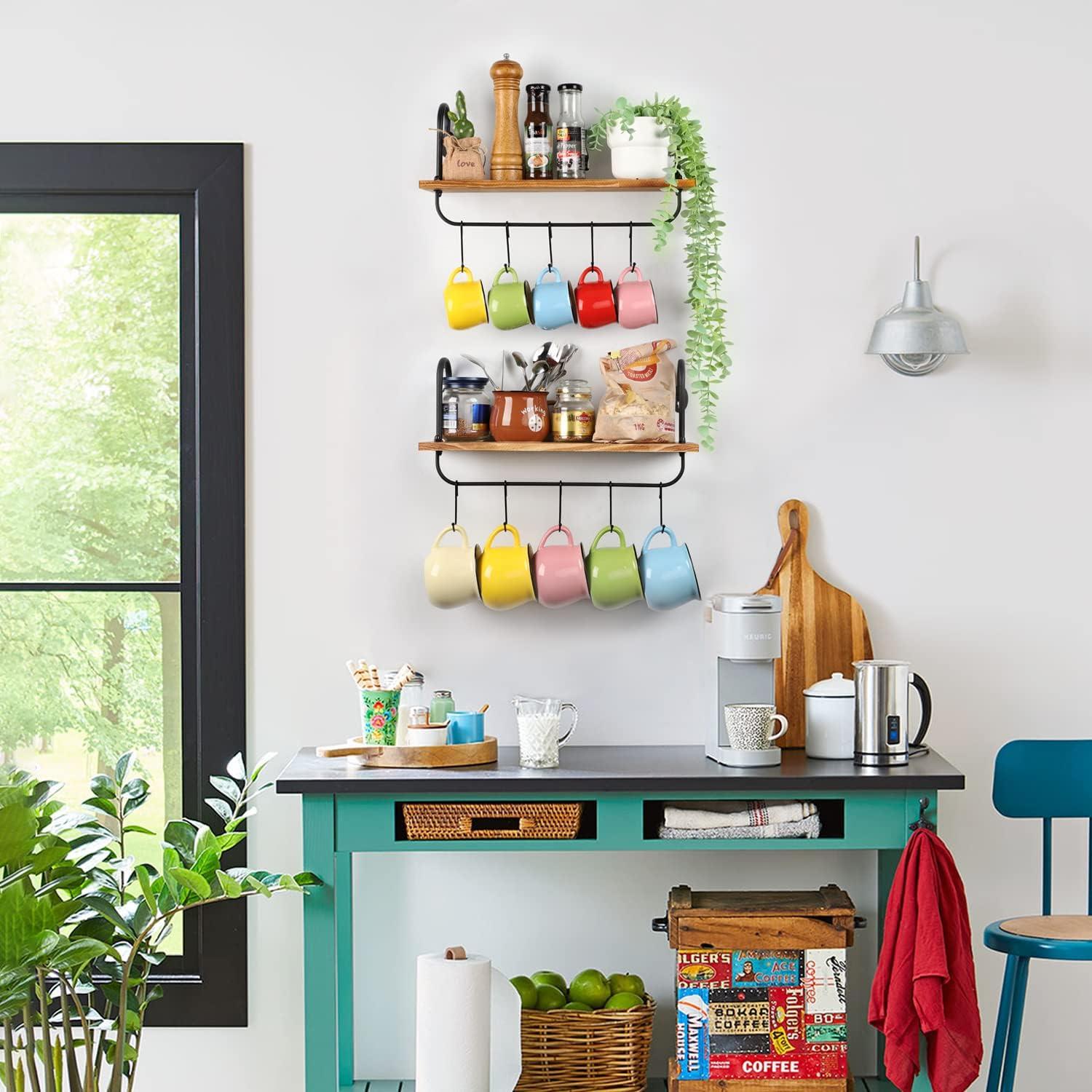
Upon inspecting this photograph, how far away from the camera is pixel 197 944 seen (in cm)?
304

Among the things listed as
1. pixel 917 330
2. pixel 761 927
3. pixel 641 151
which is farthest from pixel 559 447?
pixel 761 927

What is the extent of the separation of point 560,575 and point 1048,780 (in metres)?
1.11

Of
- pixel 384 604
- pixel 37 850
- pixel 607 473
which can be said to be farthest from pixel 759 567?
pixel 37 850

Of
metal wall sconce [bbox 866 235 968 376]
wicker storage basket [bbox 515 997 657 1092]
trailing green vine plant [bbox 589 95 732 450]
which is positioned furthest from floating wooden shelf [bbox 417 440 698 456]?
wicker storage basket [bbox 515 997 657 1092]

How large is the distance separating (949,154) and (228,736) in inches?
80.0

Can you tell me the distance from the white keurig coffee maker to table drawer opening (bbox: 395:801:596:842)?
352mm

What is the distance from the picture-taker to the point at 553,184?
9.50 feet

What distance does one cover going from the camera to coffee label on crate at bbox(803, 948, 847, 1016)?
8.76 feet

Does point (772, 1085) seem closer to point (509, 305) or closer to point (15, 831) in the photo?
point (15, 831)

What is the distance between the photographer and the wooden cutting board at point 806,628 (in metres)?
2.97

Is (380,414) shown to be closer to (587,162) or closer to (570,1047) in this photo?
(587,162)

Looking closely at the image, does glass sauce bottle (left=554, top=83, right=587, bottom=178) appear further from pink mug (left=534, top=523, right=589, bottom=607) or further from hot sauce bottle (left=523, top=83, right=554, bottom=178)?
pink mug (left=534, top=523, right=589, bottom=607)

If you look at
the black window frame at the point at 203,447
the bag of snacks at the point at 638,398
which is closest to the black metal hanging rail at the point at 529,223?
the bag of snacks at the point at 638,398

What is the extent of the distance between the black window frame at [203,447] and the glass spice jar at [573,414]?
696mm
